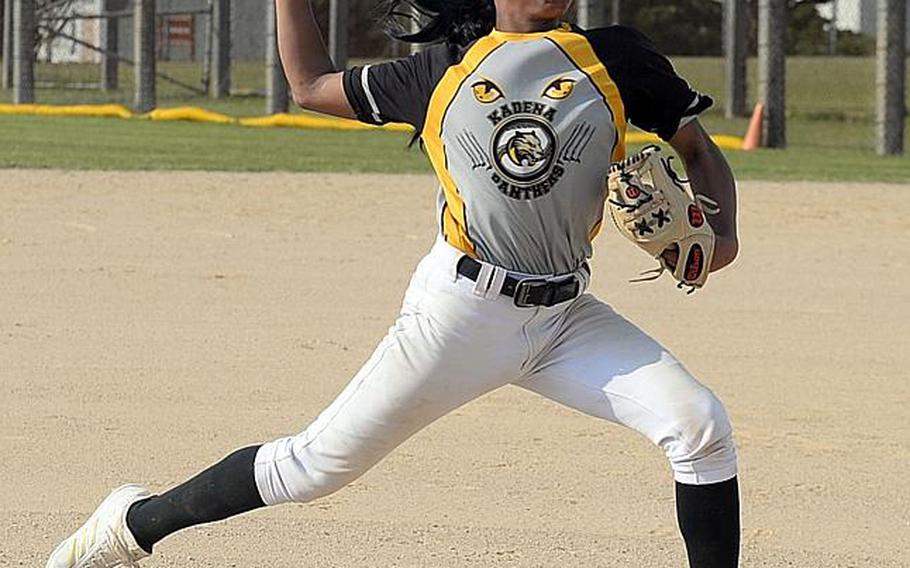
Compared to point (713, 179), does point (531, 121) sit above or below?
above

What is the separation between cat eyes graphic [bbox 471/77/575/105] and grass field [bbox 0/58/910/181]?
11.7 meters

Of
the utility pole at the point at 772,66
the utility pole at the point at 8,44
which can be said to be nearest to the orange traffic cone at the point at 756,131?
the utility pole at the point at 772,66

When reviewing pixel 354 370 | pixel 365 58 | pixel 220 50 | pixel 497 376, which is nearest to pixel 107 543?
pixel 497 376

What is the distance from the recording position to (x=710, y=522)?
385 cm

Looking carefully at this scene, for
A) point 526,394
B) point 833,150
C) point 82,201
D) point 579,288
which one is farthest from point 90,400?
point 833,150

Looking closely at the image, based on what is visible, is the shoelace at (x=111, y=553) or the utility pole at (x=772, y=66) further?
the utility pole at (x=772, y=66)

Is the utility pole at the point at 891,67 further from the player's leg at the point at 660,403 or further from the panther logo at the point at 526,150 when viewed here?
the panther logo at the point at 526,150

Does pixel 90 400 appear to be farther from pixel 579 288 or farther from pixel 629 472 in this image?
pixel 579 288

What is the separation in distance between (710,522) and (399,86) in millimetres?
1080

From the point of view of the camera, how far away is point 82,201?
1258 centimetres

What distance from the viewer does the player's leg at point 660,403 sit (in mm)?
3756

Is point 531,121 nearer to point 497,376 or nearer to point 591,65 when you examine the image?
point 591,65

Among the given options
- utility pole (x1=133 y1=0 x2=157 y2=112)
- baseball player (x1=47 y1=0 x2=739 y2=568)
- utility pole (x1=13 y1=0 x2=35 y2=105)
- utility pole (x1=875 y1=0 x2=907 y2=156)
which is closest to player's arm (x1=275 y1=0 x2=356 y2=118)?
baseball player (x1=47 y1=0 x2=739 y2=568)

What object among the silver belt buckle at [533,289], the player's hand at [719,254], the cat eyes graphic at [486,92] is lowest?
the silver belt buckle at [533,289]
